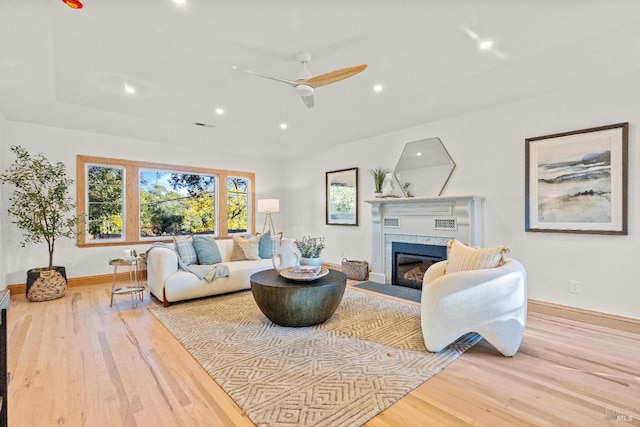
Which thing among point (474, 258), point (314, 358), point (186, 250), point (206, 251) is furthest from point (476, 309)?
point (186, 250)

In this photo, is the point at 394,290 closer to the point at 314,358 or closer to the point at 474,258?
the point at 474,258

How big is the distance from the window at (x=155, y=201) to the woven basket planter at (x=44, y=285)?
799 millimetres

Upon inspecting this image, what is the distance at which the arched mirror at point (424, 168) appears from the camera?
14.1 feet

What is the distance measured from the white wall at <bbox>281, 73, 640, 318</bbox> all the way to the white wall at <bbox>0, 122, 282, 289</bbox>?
13.2ft

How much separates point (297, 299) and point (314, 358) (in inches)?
24.4

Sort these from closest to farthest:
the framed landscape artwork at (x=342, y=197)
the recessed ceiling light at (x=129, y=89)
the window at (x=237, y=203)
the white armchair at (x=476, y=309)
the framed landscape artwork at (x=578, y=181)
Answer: the white armchair at (x=476, y=309) < the framed landscape artwork at (x=578, y=181) < the recessed ceiling light at (x=129, y=89) < the framed landscape artwork at (x=342, y=197) < the window at (x=237, y=203)

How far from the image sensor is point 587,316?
3127 mm

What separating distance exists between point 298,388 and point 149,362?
4.03 ft

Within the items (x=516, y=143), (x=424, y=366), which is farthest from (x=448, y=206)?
(x=424, y=366)

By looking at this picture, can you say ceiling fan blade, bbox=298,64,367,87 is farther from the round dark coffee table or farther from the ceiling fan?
the round dark coffee table

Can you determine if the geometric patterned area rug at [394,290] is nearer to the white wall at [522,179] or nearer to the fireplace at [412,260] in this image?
the fireplace at [412,260]

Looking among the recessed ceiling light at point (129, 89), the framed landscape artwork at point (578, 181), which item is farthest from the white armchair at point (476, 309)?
the recessed ceiling light at point (129, 89)

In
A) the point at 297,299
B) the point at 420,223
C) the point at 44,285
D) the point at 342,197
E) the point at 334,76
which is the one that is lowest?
the point at 44,285

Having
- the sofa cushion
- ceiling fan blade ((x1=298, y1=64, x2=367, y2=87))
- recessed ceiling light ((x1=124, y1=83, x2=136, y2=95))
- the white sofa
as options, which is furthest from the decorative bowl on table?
recessed ceiling light ((x1=124, y1=83, x2=136, y2=95))
